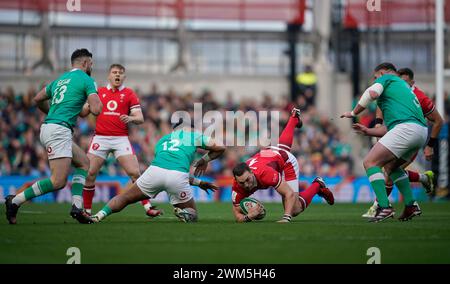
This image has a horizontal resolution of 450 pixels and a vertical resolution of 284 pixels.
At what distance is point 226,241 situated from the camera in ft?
35.8

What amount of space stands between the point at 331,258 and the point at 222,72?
26.3 m

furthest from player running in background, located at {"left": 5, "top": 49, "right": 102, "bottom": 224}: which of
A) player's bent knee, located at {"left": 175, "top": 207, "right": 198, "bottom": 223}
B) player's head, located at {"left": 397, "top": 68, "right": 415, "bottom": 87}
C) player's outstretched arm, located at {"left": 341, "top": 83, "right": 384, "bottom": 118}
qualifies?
player's head, located at {"left": 397, "top": 68, "right": 415, "bottom": 87}

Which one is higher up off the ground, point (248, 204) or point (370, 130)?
point (370, 130)

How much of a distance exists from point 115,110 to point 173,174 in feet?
9.98

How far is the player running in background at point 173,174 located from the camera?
43.7ft

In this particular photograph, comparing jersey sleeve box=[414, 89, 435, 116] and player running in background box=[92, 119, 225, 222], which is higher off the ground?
jersey sleeve box=[414, 89, 435, 116]

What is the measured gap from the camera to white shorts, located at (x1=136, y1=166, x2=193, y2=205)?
43.6ft

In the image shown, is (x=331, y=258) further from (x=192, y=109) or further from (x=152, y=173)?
(x=192, y=109)

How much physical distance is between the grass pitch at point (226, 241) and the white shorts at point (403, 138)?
1159mm

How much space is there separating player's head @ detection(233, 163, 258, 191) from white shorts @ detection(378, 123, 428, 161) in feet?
7.02

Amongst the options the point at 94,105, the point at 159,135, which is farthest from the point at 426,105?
the point at 159,135

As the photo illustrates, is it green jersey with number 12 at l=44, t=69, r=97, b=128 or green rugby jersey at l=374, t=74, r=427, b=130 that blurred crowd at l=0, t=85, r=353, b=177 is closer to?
green jersey with number 12 at l=44, t=69, r=97, b=128

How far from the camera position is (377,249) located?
9789mm

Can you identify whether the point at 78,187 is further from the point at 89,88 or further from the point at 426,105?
the point at 426,105
